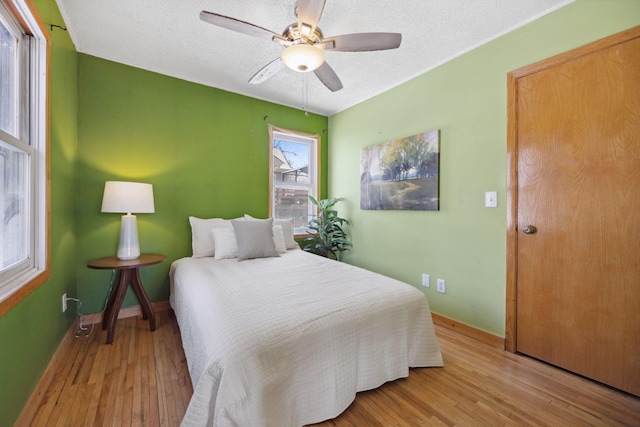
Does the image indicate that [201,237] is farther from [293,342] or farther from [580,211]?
[580,211]

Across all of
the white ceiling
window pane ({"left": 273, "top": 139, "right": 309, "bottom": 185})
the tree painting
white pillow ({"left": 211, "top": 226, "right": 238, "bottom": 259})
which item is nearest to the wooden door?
the white ceiling

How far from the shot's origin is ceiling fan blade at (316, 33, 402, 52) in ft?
5.39

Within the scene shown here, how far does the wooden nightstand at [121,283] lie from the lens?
6.84 feet

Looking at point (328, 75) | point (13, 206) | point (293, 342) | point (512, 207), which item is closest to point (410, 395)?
point (293, 342)

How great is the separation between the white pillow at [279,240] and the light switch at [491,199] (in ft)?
6.32

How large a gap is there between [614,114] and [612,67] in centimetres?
28

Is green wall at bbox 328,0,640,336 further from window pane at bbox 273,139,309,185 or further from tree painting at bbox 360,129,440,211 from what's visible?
window pane at bbox 273,139,309,185

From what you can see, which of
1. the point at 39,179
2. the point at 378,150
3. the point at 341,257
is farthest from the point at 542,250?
the point at 39,179

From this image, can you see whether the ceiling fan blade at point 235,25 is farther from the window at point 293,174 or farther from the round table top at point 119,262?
the round table top at point 119,262

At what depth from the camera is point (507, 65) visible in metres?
2.05

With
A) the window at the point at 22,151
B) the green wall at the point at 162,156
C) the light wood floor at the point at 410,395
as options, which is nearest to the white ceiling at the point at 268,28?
the green wall at the point at 162,156

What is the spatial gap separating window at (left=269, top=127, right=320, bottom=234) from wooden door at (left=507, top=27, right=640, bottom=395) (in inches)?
96.0

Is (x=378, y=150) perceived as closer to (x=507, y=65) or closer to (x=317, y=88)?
(x=317, y=88)

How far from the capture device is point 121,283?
2201mm
